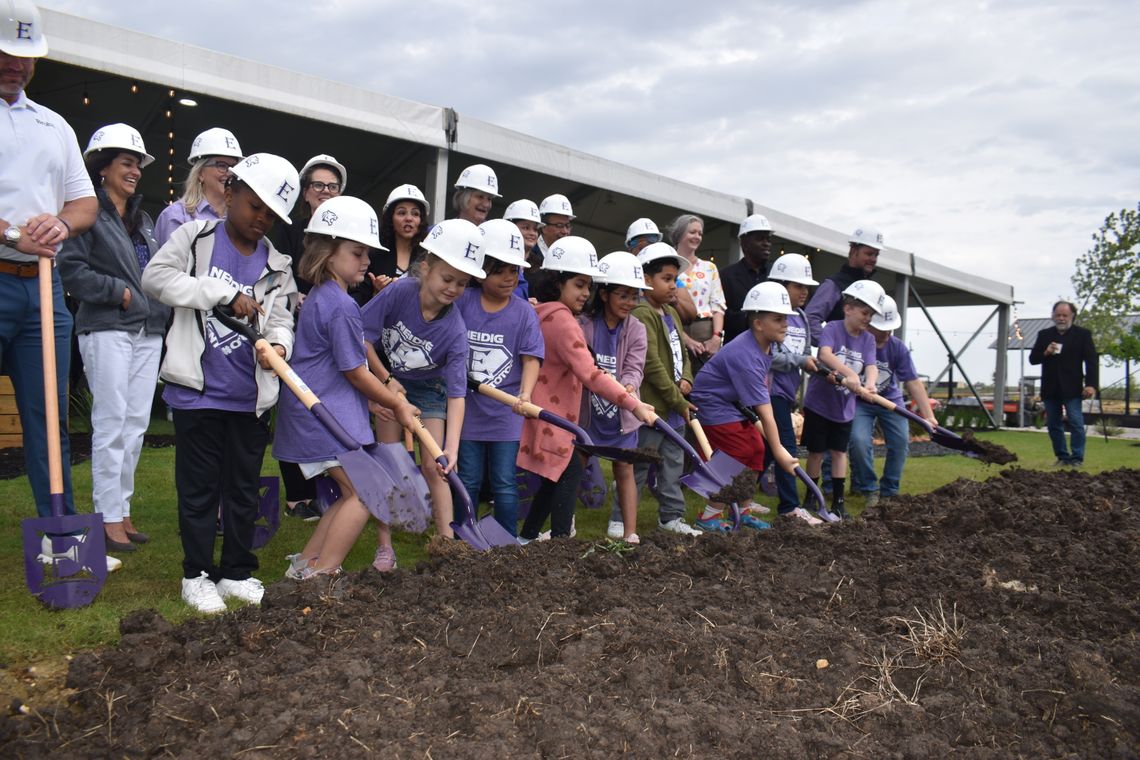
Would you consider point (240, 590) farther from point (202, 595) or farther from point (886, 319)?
point (886, 319)

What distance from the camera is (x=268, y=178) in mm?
3385

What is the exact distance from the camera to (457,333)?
162 inches

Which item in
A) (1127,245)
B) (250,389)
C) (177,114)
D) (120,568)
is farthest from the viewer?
(1127,245)

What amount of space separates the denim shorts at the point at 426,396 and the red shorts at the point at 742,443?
2.15m

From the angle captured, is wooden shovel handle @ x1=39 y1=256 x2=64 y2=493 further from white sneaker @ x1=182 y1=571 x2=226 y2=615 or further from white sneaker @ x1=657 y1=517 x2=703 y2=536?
white sneaker @ x1=657 y1=517 x2=703 y2=536

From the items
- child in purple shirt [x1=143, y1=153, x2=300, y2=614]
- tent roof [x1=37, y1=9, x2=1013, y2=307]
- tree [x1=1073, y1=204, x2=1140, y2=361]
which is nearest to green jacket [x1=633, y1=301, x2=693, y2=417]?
child in purple shirt [x1=143, y1=153, x2=300, y2=614]

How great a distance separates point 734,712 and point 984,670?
35.6 inches

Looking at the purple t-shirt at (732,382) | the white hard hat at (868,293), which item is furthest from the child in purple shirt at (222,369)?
the white hard hat at (868,293)

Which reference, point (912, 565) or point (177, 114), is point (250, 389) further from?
point (177, 114)

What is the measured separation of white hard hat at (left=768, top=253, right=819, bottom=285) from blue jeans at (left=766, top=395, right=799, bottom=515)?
0.95 metres

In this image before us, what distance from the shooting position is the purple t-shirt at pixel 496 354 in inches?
173

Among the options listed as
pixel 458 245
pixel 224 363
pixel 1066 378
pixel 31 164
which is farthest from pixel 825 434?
pixel 1066 378

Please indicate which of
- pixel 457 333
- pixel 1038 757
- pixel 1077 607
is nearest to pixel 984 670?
pixel 1038 757

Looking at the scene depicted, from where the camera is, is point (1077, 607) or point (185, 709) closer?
point (185, 709)
